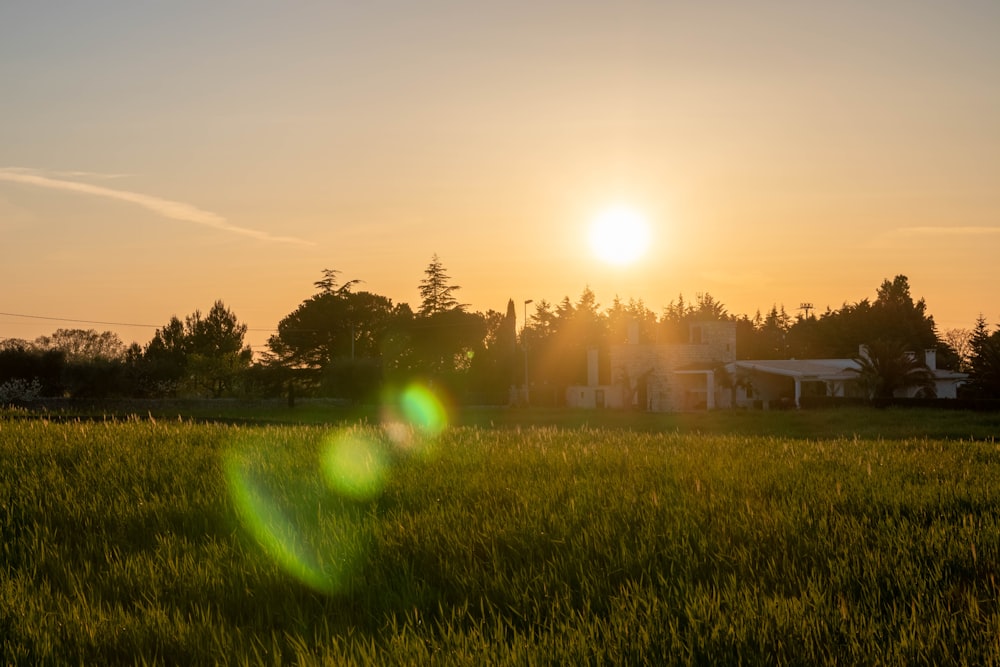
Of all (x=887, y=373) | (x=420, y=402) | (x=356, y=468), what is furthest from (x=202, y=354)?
(x=356, y=468)

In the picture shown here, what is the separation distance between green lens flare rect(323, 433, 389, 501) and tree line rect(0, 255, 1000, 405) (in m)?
55.3

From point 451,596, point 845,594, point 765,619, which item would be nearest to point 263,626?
point 451,596

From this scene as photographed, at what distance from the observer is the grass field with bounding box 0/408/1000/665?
4816 millimetres

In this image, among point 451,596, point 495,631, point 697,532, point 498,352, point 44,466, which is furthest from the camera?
point 498,352

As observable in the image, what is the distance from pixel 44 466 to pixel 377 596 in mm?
5952

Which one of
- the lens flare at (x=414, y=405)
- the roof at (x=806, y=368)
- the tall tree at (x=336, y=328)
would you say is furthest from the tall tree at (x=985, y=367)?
the tall tree at (x=336, y=328)

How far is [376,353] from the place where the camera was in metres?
101

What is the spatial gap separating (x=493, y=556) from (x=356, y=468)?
3365mm

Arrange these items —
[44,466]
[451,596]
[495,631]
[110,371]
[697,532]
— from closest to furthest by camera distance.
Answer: [495,631] → [451,596] → [697,532] → [44,466] → [110,371]

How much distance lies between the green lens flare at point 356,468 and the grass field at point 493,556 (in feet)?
0.15

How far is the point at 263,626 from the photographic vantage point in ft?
18.7

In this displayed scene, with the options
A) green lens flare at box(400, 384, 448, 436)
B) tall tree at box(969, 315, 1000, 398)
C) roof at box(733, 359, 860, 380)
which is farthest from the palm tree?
green lens flare at box(400, 384, 448, 436)

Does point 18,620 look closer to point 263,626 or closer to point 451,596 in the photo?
point 263,626

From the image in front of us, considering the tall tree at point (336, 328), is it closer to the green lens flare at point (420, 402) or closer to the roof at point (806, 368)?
the green lens flare at point (420, 402)
